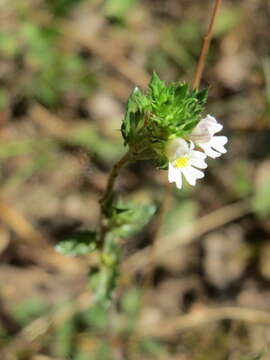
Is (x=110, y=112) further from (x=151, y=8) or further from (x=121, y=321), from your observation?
(x=121, y=321)

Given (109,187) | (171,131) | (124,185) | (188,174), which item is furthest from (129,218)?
(124,185)

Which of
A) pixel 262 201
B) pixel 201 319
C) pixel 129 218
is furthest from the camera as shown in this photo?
pixel 262 201

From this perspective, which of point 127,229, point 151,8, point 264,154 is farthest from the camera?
point 151,8

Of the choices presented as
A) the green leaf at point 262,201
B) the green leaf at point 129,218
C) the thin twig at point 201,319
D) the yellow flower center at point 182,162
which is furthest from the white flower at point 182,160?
the green leaf at point 262,201

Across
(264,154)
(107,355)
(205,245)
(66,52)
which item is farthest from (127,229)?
(66,52)

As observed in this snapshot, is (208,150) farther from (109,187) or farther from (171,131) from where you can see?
(109,187)

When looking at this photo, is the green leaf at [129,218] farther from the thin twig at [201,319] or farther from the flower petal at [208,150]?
the thin twig at [201,319]
